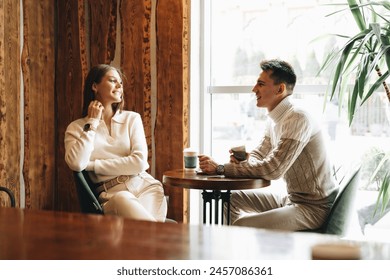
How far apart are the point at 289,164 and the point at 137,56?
1.64 meters

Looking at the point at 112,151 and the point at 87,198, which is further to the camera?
the point at 112,151

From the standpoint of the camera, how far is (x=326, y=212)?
2.68 meters

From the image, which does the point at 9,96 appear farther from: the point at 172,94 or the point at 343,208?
the point at 343,208

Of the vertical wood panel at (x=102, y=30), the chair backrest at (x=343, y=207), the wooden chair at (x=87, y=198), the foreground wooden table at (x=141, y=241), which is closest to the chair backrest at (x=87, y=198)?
the wooden chair at (x=87, y=198)

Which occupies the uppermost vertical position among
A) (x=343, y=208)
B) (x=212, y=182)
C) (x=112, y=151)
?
(x=112, y=151)

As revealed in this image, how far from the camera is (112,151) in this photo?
3018mm

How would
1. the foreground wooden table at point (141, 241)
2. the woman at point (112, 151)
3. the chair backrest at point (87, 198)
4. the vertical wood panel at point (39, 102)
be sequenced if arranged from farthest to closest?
the vertical wood panel at point (39, 102), the woman at point (112, 151), the chair backrest at point (87, 198), the foreground wooden table at point (141, 241)

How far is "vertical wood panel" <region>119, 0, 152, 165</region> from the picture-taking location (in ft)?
12.3

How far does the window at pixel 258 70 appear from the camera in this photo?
11.3 ft

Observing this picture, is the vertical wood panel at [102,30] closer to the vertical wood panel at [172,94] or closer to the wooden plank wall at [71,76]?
the wooden plank wall at [71,76]

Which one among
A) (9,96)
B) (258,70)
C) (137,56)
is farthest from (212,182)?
(9,96)

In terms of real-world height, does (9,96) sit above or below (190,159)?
above

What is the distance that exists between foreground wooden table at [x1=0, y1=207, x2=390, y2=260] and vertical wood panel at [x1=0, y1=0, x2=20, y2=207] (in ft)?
9.49

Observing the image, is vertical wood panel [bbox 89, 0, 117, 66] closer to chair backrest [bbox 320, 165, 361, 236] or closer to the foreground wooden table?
chair backrest [bbox 320, 165, 361, 236]
